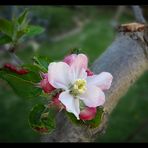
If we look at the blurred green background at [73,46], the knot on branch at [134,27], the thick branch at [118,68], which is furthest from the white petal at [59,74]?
the blurred green background at [73,46]

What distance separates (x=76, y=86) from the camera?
73 cm

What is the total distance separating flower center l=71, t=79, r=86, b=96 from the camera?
729mm

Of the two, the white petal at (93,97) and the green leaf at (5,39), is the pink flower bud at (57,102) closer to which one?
the white petal at (93,97)

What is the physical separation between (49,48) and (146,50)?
3.58 m

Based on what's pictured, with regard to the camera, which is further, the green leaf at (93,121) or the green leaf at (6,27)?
the green leaf at (6,27)

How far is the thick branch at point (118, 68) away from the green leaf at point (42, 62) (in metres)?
0.28

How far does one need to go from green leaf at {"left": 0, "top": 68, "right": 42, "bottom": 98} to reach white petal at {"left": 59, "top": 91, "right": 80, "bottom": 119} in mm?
80

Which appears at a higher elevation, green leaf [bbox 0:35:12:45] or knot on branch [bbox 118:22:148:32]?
green leaf [bbox 0:35:12:45]

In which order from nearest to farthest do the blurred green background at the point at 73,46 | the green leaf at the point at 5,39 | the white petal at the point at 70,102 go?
the white petal at the point at 70,102, the green leaf at the point at 5,39, the blurred green background at the point at 73,46

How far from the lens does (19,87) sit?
2.56 feet

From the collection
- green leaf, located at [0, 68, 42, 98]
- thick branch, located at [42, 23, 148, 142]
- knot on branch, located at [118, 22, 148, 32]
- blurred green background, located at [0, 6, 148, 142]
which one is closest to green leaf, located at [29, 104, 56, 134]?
green leaf, located at [0, 68, 42, 98]

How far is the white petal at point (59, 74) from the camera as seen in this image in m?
0.72

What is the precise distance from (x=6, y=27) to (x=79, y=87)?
1.33 ft

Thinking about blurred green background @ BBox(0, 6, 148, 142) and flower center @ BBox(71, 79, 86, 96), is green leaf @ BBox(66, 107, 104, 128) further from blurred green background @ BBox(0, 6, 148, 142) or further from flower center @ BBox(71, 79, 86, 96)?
blurred green background @ BBox(0, 6, 148, 142)
